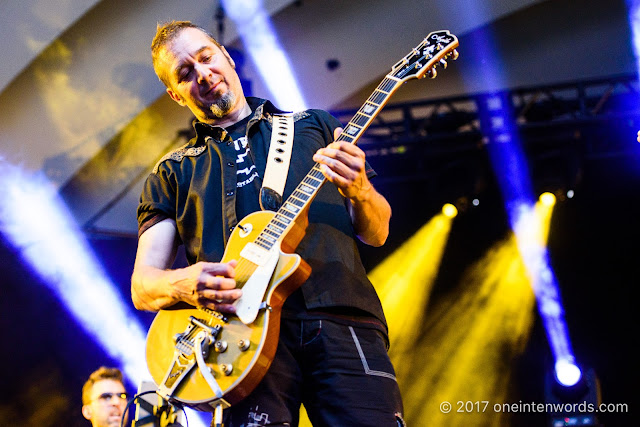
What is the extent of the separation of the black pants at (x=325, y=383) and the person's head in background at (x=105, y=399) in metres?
4.12

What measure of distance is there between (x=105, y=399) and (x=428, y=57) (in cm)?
455

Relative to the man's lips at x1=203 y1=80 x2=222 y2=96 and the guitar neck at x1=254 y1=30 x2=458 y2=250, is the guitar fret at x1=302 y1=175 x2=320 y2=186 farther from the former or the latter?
the man's lips at x1=203 y1=80 x2=222 y2=96

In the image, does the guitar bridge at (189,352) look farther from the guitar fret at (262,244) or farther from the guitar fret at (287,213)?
the guitar fret at (287,213)

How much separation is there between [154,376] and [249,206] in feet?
1.93

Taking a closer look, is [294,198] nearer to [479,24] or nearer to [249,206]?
[249,206]

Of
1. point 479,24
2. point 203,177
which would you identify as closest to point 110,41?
point 479,24

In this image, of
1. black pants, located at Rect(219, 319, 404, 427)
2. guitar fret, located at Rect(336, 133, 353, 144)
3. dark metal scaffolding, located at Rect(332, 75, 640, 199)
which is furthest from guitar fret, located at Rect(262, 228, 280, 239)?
dark metal scaffolding, located at Rect(332, 75, 640, 199)

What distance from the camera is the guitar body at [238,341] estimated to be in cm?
175

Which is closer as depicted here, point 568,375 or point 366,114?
point 366,114

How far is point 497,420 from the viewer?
7.10m

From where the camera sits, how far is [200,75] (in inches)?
88.7

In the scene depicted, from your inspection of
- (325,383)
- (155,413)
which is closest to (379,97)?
(325,383)

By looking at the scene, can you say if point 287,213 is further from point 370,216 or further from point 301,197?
point 370,216

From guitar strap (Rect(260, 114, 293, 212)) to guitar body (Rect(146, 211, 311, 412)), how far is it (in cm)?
8
